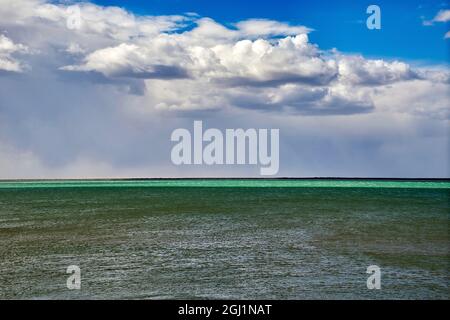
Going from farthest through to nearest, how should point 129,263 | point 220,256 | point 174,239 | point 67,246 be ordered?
point 174,239, point 67,246, point 220,256, point 129,263

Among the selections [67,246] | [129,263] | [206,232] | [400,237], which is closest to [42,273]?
[129,263]

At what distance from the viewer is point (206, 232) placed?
35062mm

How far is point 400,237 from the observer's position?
3247 centimetres

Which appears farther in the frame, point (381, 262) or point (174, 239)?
point (174, 239)

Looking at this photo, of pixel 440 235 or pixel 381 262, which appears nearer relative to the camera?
pixel 381 262

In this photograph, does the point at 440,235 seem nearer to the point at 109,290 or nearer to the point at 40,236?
the point at 109,290

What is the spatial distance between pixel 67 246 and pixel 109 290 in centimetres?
1165

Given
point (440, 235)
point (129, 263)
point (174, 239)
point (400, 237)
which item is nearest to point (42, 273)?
point (129, 263)

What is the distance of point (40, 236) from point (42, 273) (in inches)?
498

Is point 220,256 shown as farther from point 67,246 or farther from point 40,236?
point 40,236

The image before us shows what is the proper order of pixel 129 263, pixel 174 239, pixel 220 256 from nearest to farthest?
1. pixel 129 263
2. pixel 220 256
3. pixel 174 239

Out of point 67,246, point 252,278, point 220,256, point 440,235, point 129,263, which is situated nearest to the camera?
point 252,278

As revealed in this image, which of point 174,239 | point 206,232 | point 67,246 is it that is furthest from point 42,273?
point 206,232
